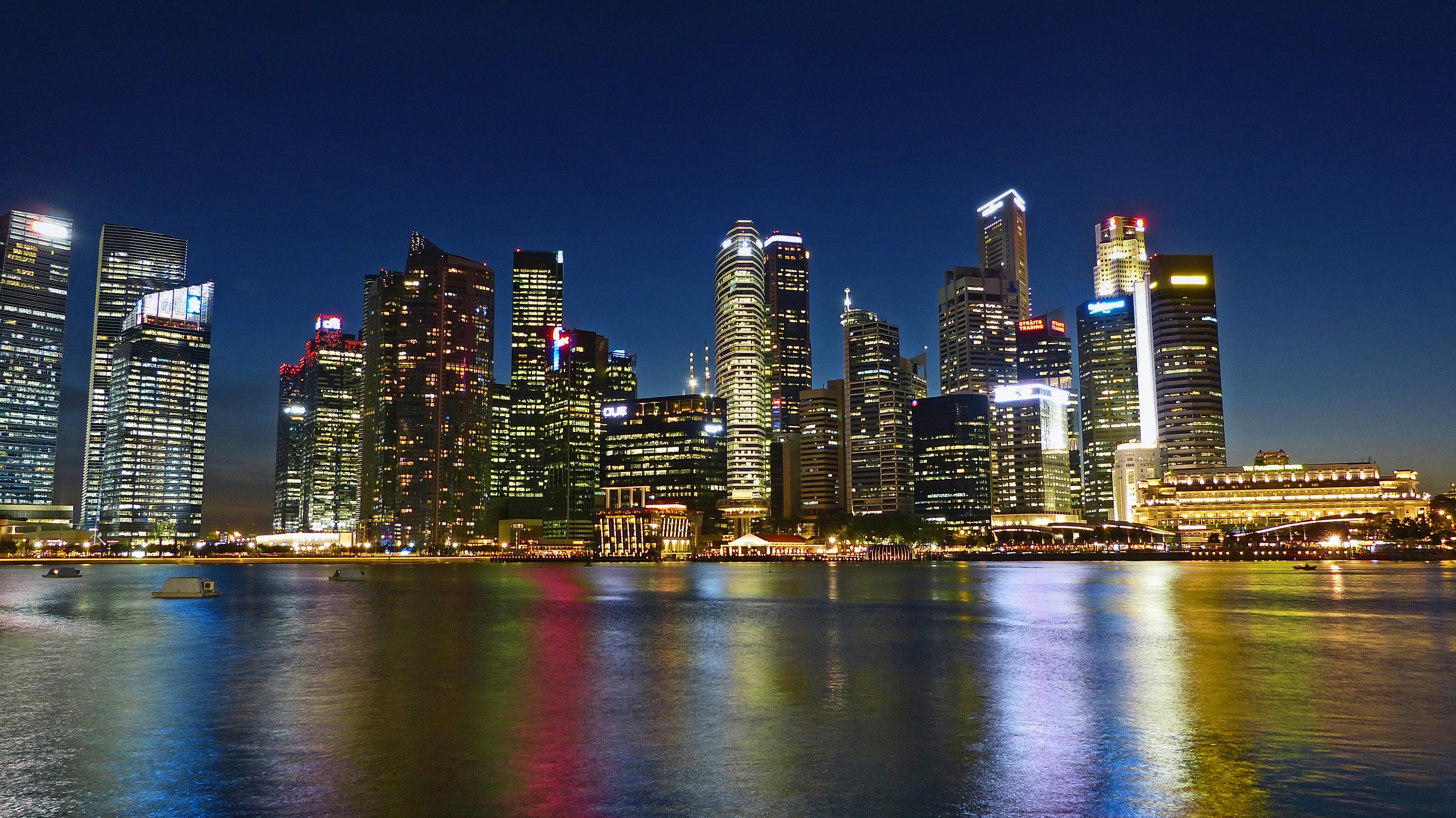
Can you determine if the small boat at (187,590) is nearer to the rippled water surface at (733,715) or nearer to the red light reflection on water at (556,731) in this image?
the rippled water surface at (733,715)

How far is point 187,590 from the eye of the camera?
90.3m


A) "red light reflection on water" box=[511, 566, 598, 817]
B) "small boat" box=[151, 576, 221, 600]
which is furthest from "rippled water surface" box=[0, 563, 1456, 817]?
"small boat" box=[151, 576, 221, 600]

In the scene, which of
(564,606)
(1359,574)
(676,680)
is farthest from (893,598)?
(1359,574)

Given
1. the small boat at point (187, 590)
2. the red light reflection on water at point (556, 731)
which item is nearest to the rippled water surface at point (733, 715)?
the red light reflection on water at point (556, 731)

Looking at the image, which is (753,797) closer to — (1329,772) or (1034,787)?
(1034,787)

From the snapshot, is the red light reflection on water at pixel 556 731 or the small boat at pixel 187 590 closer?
the red light reflection on water at pixel 556 731

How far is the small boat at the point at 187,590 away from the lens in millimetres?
88500

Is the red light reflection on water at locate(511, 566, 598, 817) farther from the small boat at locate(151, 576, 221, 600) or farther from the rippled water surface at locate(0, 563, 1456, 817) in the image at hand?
the small boat at locate(151, 576, 221, 600)

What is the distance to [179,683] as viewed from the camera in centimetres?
3225

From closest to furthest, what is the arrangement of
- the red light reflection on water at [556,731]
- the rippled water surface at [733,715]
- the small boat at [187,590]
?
the red light reflection on water at [556,731], the rippled water surface at [733,715], the small boat at [187,590]

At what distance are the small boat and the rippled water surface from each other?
27.4 meters

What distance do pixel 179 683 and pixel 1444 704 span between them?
38.9 meters

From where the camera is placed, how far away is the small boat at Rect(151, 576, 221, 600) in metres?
88.5

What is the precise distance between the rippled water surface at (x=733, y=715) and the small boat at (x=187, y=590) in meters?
27.4
